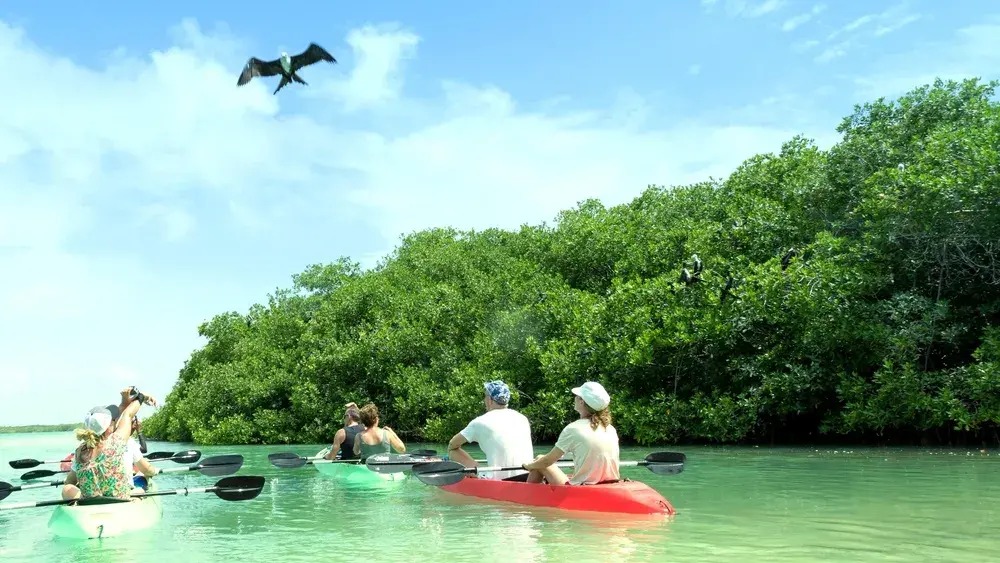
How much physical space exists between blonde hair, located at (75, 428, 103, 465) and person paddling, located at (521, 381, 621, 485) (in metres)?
4.52

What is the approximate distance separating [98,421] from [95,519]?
1.04m

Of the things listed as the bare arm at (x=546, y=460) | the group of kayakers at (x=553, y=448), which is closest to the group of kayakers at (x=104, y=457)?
the group of kayakers at (x=553, y=448)

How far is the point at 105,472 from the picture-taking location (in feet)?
29.4

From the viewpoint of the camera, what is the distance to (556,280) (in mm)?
31938

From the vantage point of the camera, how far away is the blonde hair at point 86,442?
28.5 feet

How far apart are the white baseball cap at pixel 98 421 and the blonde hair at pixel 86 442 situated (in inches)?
1.6

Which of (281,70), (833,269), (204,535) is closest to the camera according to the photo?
(204,535)

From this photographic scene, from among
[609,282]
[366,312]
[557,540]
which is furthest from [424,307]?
[557,540]

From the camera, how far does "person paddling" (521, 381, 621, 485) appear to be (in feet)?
28.3

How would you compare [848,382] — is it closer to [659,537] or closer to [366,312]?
[659,537]

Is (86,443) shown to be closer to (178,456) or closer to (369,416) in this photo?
(178,456)

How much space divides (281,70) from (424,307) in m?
19.8

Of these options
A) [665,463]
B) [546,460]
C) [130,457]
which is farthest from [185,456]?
[665,463]

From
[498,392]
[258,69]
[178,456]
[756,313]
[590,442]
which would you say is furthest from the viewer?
[756,313]
